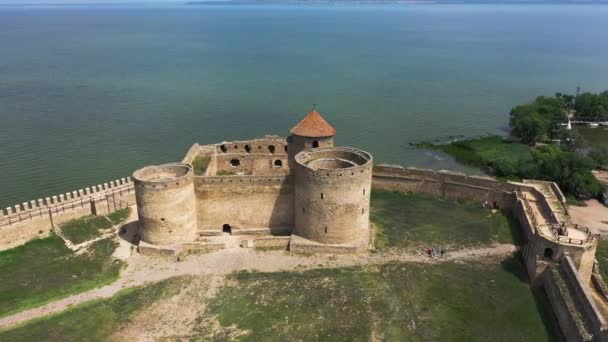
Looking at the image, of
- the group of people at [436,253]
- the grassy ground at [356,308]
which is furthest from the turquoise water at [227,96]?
the group of people at [436,253]

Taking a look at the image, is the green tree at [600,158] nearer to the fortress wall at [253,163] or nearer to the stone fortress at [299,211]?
the stone fortress at [299,211]

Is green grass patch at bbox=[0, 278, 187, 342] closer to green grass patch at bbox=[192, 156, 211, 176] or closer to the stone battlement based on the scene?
the stone battlement

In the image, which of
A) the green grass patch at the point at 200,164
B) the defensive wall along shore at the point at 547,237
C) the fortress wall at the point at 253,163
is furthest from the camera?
the fortress wall at the point at 253,163

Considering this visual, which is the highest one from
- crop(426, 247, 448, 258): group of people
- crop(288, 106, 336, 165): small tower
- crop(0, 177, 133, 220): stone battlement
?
crop(288, 106, 336, 165): small tower

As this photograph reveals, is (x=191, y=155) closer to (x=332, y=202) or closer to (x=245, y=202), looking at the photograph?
(x=245, y=202)

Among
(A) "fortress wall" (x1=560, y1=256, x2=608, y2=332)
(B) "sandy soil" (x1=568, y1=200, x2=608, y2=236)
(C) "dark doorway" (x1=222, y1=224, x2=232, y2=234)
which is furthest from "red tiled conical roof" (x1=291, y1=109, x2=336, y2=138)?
(B) "sandy soil" (x1=568, y1=200, x2=608, y2=236)

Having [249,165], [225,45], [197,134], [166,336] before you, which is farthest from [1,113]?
[225,45]
